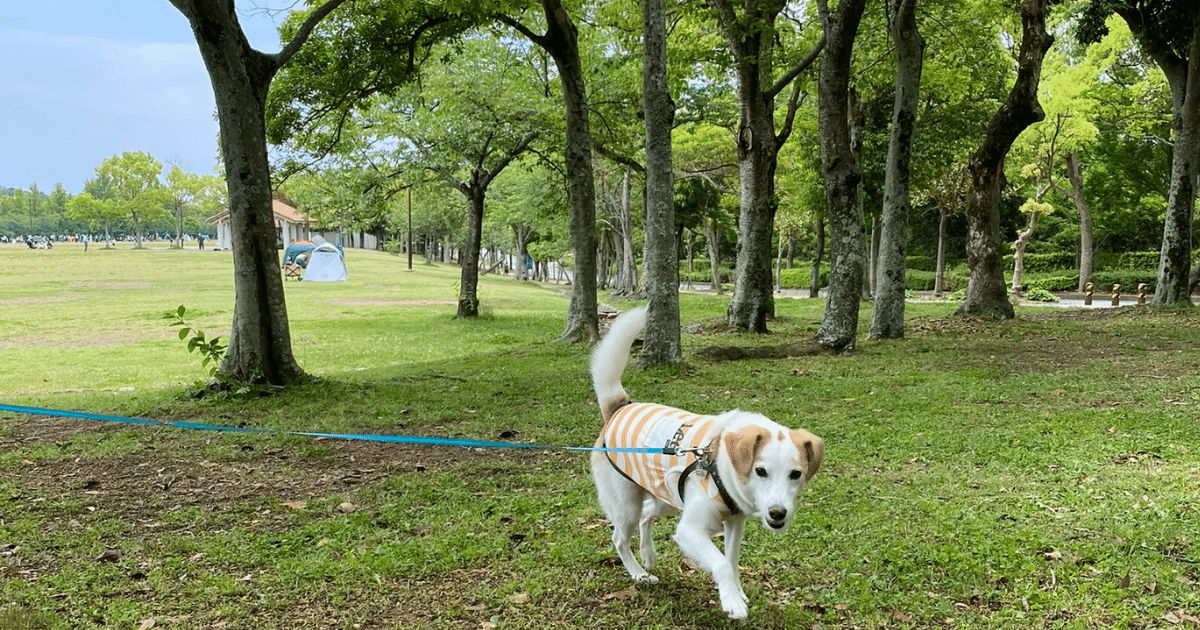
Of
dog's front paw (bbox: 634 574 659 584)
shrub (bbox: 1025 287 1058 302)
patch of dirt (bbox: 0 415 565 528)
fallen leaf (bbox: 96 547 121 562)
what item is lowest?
patch of dirt (bbox: 0 415 565 528)

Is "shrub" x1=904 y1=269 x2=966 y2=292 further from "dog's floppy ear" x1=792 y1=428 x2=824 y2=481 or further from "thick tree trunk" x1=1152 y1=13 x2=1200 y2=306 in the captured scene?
"dog's floppy ear" x1=792 y1=428 x2=824 y2=481

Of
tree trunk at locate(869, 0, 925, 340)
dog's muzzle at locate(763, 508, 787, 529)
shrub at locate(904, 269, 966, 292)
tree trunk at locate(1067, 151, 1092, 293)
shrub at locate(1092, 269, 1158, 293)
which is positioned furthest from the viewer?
shrub at locate(904, 269, 966, 292)

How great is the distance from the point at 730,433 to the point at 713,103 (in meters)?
20.0

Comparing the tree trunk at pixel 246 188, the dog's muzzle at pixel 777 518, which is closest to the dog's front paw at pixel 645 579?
the dog's muzzle at pixel 777 518

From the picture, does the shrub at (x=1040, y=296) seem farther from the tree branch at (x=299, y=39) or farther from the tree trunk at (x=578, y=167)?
the tree branch at (x=299, y=39)

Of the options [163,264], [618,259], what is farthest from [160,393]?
[163,264]

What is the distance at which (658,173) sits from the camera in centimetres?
988

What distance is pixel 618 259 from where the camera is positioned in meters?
41.2

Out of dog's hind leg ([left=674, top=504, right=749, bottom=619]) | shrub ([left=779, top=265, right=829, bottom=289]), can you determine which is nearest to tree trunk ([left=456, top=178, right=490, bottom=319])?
dog's hind leg ([left=674, top=504, right=749, bottom=619])

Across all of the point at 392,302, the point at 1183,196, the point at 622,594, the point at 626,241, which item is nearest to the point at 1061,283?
the point at 626,241

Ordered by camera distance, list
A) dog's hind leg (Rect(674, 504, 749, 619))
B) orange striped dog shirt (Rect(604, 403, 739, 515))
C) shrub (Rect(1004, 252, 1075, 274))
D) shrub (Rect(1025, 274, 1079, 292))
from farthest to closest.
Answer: shrub (Rect(1004, 252, 1075, 274)) → shrub (Rect(1025, 274, 1079, 292)) → orange striped dog shirt (Rect(604, 403, 739, 515)) → dog's hind leg (Rect(674, 504, 749, 619))

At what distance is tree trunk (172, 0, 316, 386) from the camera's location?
29.2 feet

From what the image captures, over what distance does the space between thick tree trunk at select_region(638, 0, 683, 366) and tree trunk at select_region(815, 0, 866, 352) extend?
2709 millimetres

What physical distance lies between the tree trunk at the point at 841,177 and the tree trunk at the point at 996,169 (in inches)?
161
